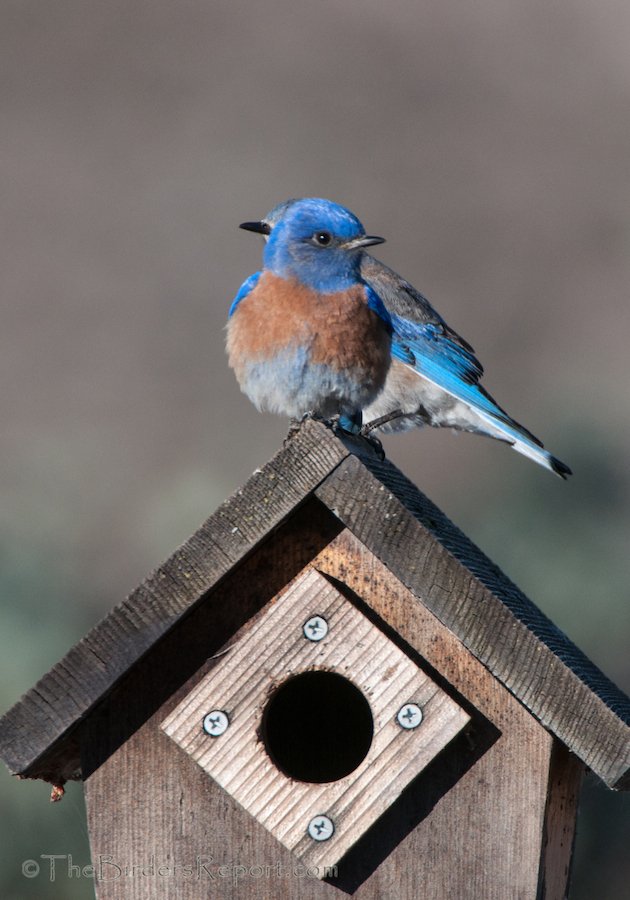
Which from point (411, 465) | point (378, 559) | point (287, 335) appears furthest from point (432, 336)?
point (411, 465)

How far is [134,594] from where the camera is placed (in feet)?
9.68

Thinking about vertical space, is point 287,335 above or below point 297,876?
above

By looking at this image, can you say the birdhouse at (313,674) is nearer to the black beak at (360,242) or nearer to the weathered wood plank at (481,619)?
the weathered wood plank at (481,619)

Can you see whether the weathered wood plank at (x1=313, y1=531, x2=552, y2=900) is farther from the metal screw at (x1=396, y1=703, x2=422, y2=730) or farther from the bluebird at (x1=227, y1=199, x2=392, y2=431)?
the bluebird at (x1=227, y1=199, x2=392, y2=431)

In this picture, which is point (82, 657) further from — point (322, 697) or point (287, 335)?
point (287, 335)

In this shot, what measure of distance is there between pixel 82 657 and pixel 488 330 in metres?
8.69

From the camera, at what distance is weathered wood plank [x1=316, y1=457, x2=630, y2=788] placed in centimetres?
291

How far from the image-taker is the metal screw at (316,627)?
9.99 ft

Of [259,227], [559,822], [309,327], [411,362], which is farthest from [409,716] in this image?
[259,227]

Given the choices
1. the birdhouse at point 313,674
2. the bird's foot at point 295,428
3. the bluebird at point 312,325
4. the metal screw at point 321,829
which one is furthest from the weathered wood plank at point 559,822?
the bluebird at point 312,325

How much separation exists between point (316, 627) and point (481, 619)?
332 millimetres

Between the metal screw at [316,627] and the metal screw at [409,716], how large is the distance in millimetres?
212

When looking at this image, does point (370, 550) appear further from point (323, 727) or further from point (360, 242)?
point (360, 242)

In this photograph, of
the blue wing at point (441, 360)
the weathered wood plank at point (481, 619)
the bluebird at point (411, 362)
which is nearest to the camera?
the weathered wood plank at point (481, 619)
